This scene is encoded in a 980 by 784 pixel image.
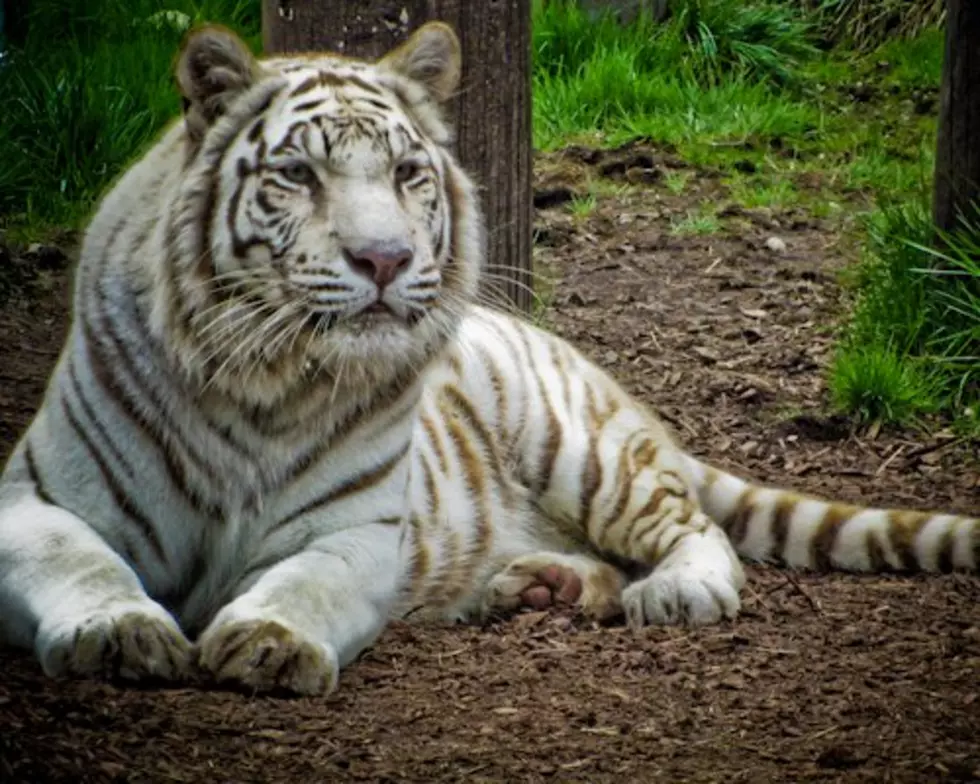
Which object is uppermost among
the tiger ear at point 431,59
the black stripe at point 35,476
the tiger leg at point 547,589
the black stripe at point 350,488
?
the tiger ear at point 431,59

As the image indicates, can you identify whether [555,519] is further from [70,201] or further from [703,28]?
[703,28]

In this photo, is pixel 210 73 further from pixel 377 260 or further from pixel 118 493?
pixel 118 493

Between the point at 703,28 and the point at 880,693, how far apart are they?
614 cm

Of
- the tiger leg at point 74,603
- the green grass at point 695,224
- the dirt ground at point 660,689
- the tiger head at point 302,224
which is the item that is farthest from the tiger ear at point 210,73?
the green grass at point 695,224

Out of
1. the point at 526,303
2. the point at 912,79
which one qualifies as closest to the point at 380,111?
the point at 526,303

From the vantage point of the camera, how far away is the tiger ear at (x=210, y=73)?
4.21 m

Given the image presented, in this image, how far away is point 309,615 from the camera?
4.08m

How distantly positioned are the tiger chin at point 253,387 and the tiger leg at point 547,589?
0.57 ft

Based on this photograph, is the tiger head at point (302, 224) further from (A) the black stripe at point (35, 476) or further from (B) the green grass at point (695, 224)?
(B) the green grass at point (695, 224)

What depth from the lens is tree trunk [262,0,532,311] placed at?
5.59 meters

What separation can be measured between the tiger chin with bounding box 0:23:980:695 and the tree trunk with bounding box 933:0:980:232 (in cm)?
218

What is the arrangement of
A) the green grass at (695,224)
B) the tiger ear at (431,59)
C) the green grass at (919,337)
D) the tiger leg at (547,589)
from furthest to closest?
1. the green grass at (695,224)
2. the green grass at (919,337)
3. the tiger leg at (547,589)
4. the tiger ear at (431,59)

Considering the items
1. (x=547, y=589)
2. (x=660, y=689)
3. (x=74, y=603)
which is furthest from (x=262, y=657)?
(x=547, y=589)

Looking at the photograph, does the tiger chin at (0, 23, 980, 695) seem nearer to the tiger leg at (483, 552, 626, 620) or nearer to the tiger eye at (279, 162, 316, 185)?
the tiger eye at (279, 162, 316, 185)
